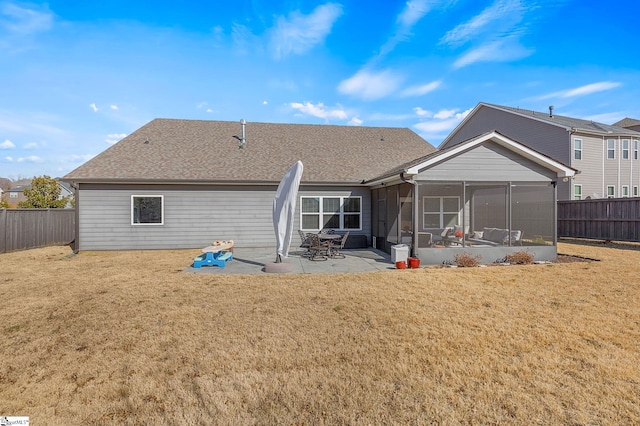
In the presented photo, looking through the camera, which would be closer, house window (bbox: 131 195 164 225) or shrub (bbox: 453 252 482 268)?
shrub (bbox: 453 252 482 268)

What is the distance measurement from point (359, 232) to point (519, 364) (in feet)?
32.9

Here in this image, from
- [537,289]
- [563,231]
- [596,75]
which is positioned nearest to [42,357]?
[537,289]

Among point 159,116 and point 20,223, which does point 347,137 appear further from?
point 20,223

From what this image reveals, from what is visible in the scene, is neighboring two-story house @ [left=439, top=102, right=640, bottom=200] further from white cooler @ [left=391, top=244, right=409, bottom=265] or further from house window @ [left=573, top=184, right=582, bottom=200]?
white cooler @ [left=391, top=244, right=409, bottom=265]

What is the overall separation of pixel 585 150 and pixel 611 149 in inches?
106

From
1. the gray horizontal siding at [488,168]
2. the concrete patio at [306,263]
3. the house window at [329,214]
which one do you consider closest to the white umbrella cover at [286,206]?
the concrete patio at [306,263]

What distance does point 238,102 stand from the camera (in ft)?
57.0

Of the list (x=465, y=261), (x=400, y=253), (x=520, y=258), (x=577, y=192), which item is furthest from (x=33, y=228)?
(x=577, y=192)

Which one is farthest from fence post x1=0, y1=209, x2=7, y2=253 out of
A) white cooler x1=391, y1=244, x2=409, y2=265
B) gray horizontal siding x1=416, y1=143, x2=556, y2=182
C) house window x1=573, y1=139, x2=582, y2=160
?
house window x1=573, y1=139, x2=582, y2=160

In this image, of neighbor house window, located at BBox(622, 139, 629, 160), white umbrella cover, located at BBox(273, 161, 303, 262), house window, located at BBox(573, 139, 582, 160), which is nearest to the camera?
white umbrella cover, located at BBox(273, 161, 303, 262)

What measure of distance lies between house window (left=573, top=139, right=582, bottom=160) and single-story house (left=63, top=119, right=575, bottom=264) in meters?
6.43

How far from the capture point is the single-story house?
458 inches

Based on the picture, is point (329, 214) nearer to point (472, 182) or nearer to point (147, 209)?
point (472, 182)

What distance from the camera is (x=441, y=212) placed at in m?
14.1
